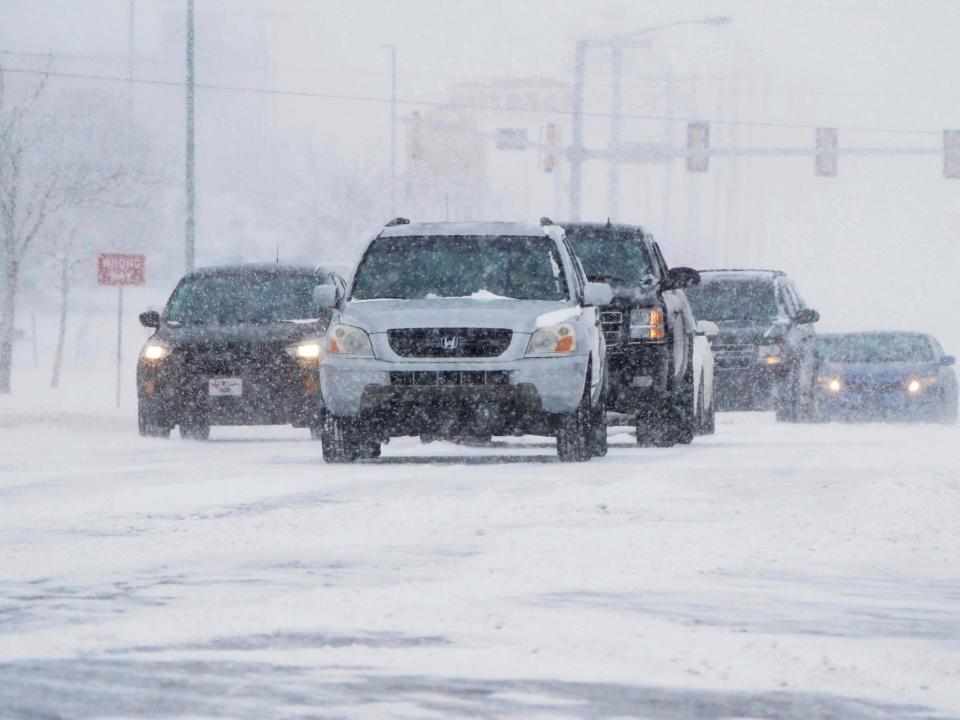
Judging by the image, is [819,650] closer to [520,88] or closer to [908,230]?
[908,230]

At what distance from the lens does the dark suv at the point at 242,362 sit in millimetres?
21625

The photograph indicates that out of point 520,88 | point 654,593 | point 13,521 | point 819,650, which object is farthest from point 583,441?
point 520,88

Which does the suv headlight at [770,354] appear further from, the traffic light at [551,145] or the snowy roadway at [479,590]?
the traffic light at [551,145]

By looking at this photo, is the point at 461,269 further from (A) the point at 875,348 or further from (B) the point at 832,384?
(A) the point at 875,348

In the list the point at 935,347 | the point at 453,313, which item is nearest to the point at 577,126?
the point at 935,347

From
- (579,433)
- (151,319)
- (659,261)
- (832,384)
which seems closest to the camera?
(579,433)

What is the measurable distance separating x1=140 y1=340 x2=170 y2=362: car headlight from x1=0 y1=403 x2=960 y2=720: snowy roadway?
392 cm

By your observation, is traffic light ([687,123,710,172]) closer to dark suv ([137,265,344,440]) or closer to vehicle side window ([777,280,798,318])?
vehicle side window ([777,280,798,318])

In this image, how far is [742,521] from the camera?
13.3m

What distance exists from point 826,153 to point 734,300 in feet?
89.5

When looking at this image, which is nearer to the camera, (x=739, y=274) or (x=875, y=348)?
(x=739, y=274)

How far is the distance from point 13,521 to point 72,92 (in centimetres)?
7702

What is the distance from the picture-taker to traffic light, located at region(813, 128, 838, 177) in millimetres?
53312

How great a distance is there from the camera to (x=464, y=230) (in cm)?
1864
